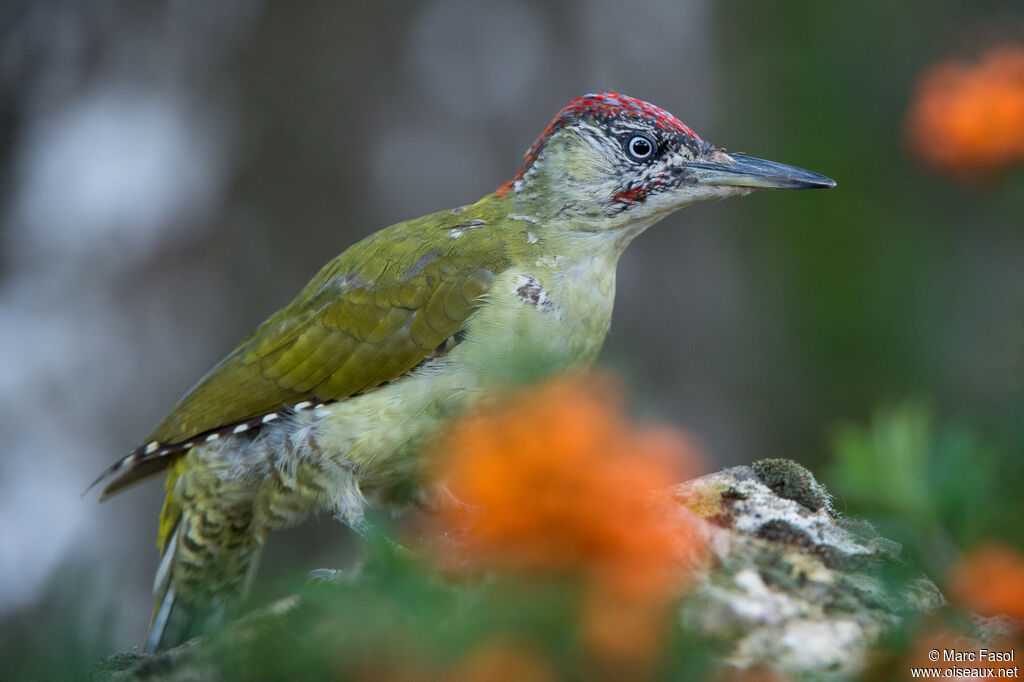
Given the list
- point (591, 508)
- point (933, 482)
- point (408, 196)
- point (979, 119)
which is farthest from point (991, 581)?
point (408, 196)

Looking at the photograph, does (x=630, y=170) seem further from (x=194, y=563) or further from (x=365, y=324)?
(x=194, y=563)

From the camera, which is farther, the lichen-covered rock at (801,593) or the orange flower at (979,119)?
the orange flower at (979,119)

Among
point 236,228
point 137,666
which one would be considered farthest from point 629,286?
point 137,666

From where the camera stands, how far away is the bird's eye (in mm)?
3457

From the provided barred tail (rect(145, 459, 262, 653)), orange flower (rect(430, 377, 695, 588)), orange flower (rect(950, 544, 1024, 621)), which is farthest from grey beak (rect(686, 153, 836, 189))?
orange flower (rect(430, 377, 695, 588))

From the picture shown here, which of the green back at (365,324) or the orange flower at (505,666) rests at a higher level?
the green back at (365,324)

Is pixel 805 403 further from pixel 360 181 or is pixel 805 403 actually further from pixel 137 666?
pixel 137 666

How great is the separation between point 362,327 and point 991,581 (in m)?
2.44

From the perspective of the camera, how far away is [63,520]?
4.73 m

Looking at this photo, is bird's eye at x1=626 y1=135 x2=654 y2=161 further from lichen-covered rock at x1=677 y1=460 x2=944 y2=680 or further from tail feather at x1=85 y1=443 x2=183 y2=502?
lichen-covered rock at x1=677 y1=460 x2=944 y2=680

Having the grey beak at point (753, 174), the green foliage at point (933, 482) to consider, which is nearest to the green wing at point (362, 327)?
the grey beak at point (753, 174)

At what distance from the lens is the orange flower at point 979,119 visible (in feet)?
5.31

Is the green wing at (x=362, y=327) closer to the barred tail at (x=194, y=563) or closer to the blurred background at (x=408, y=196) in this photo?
the barred tail at (x=194, y=563)

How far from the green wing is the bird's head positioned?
0.33 meters
